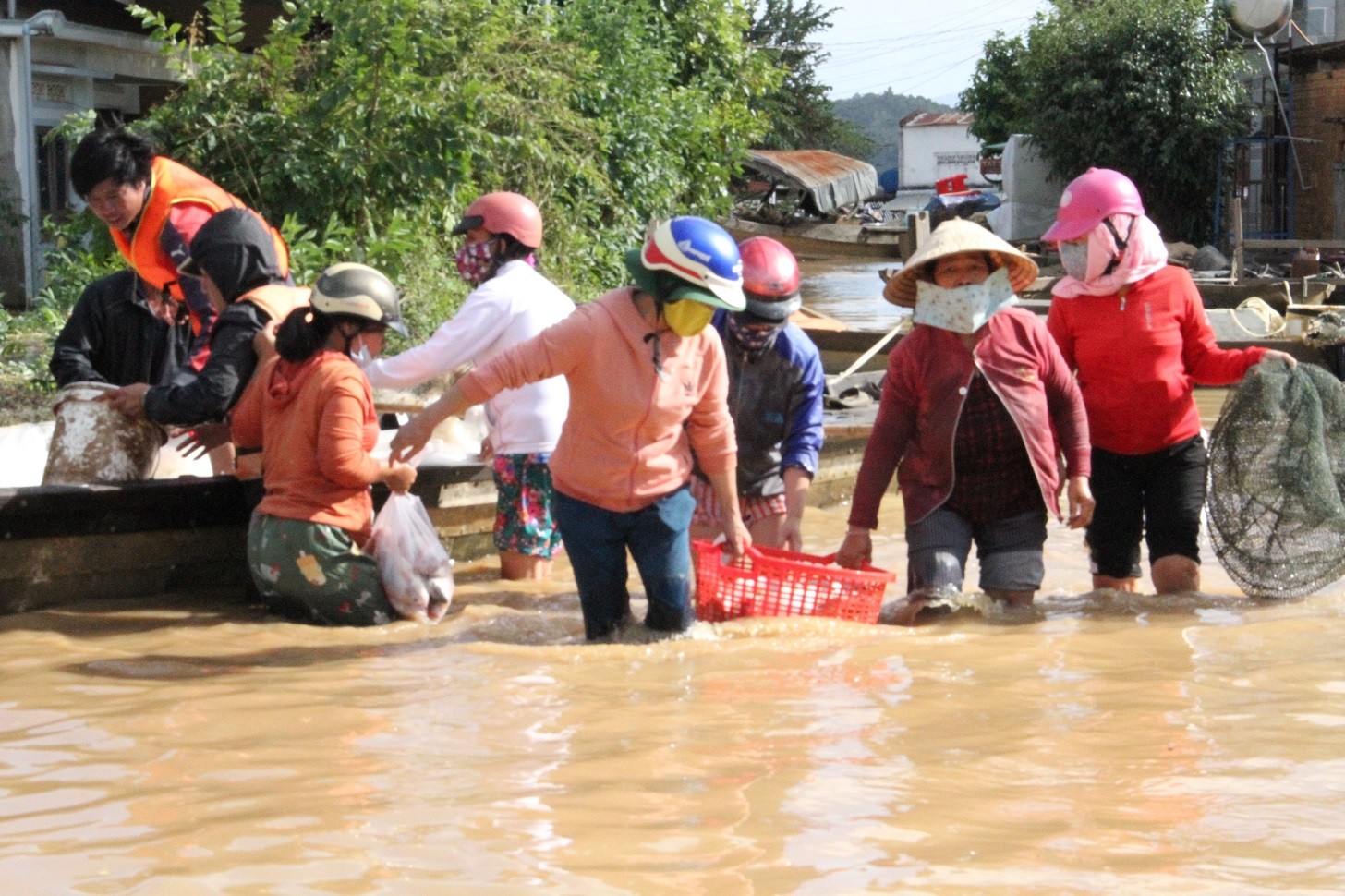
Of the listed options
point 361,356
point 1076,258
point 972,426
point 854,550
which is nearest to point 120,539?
point 361,356

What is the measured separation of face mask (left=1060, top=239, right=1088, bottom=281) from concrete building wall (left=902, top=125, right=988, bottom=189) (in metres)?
69.8

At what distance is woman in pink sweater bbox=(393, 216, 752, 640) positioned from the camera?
5.14 m

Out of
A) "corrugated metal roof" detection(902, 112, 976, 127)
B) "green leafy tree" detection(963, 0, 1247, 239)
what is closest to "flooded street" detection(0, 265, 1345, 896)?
"green leafy tree" detection(963, 0, 1247, 239)

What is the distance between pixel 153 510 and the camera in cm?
632

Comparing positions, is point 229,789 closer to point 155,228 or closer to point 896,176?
point 155,228

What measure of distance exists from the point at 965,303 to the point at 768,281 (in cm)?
71

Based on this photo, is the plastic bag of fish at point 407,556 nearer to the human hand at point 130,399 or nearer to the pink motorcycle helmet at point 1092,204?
the human hand at point 130,399

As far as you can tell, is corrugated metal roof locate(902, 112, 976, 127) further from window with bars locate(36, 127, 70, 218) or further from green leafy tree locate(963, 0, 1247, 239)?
window with bars locate(36, 127, 70, 218)

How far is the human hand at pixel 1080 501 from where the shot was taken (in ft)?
19.4

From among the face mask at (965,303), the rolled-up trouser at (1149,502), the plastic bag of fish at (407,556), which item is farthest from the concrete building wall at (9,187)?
the rolled-up trouser at (1149,502)

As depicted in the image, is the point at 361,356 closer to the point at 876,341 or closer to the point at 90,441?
the point at 90,441

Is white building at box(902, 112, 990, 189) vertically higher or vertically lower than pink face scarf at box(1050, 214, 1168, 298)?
higher

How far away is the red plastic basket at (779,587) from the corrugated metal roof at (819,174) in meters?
31.2

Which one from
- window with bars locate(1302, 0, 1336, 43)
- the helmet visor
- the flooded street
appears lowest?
the flooded street
